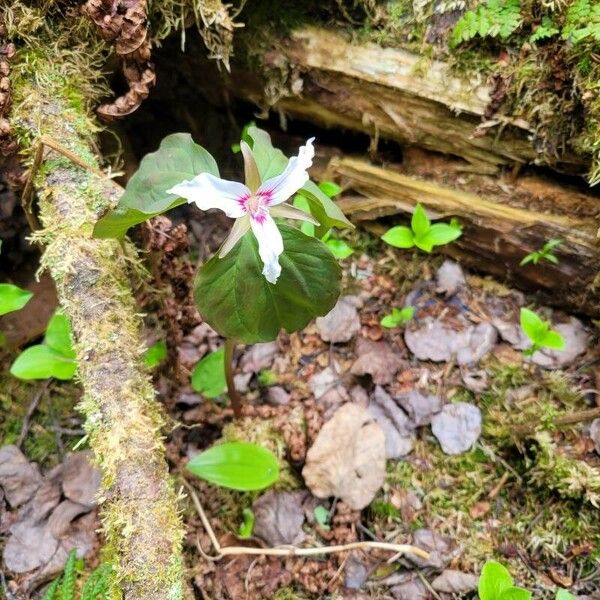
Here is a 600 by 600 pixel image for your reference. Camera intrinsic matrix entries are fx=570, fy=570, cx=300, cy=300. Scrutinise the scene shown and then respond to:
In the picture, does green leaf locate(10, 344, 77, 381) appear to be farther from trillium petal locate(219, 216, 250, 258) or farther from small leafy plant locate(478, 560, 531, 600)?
small leafy plant locate(478, 560, 531, 600)

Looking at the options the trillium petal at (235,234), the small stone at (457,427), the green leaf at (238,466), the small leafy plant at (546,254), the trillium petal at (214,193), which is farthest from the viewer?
the small leafy plant at (546,254)

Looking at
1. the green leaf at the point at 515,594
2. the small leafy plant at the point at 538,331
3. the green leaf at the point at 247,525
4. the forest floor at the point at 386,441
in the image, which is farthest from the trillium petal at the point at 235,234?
the green leaf at the point at 515,594

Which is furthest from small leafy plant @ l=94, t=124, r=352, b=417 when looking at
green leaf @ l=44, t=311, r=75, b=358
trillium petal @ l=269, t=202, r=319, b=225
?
green leaf @ l=44, t=311, r=75, b=358

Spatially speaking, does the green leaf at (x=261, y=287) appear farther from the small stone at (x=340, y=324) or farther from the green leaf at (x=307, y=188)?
the small stone at (x=340, y=324)

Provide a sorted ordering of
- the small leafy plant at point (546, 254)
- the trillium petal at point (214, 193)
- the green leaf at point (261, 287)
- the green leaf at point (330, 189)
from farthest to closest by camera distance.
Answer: the green leaf at point (330, 189)
the small leafy plant at point (546, 254)
the green leaf at point (261, 287)
the trillium petal at point (214, 193)

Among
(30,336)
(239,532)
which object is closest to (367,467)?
(239,532)

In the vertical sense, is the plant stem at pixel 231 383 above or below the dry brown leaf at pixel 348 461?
above
